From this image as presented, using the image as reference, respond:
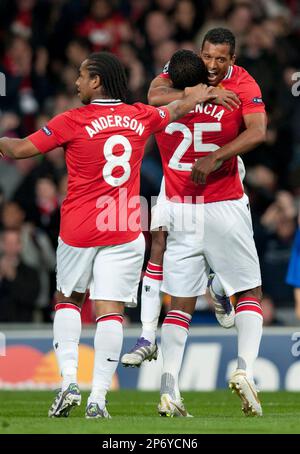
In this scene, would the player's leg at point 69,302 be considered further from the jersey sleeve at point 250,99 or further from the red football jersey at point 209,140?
the jersey sleeve at point 250,99

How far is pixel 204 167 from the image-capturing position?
29.8ft

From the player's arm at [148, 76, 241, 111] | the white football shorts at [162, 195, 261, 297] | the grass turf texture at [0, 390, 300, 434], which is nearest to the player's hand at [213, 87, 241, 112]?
the player's arm at [148, 76, 241, 111]

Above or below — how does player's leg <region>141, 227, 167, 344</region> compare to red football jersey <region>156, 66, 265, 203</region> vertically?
below

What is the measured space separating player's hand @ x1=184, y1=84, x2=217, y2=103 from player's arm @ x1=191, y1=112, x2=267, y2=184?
34 centimetres

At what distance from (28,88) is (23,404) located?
7783 millimetres

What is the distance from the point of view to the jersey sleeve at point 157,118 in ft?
29.2

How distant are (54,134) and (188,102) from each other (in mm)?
1060

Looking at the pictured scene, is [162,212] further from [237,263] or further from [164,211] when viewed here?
[237,263]

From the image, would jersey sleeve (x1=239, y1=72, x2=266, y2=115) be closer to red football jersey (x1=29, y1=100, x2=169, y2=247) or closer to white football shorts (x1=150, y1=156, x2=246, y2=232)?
white football shorts (x1=150, y1=156, x2=246, y2=232)

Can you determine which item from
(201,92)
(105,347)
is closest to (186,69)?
(201,92)

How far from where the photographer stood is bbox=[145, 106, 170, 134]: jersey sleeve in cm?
889

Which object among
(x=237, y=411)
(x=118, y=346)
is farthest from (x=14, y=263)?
(x=118, y=346)

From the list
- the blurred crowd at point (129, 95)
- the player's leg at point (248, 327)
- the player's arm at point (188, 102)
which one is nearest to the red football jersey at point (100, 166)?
the player's arm at point (188, 102)

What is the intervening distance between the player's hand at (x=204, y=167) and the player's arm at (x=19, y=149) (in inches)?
46.0
